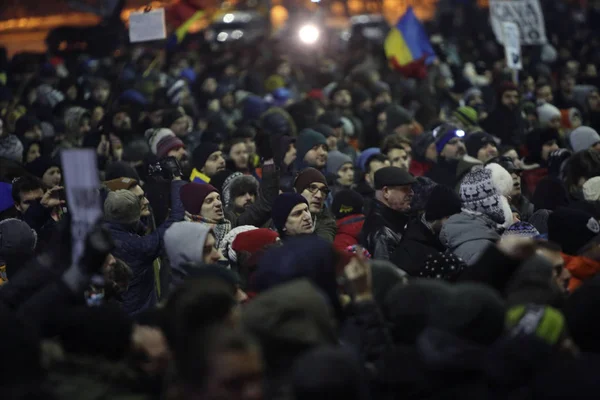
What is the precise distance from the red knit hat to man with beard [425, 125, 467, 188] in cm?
391

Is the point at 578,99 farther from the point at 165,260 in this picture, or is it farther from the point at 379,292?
the point at 379,292

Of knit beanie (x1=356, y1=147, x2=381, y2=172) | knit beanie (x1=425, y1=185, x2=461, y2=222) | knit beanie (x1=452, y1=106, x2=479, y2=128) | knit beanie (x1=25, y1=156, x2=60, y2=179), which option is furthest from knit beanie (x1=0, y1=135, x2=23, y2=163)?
knit beanie (x1=425, y1=185, x2=461, y2=222)

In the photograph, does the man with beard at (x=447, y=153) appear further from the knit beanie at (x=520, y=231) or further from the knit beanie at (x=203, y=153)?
the knit beanie at (x=520, y=231)

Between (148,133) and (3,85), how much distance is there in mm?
6606

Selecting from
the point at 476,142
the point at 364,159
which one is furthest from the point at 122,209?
the point at 476,142

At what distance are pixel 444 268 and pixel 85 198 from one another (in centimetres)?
250

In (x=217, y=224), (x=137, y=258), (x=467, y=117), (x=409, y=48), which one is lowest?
(x=137, y=258)

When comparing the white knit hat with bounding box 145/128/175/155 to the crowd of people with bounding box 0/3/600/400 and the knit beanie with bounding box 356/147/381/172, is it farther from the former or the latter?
the knit beanie with bounding box 356/147/381/172

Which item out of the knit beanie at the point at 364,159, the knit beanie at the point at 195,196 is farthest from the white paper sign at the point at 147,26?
the knit beanie at the point at 195,196

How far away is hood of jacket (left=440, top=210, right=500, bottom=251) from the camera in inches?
307

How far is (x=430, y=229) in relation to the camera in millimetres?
8180

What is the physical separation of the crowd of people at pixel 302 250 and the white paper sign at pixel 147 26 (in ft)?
3.15

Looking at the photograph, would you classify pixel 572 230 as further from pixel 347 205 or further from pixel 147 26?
pixel 147 26

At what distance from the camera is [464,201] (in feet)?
27.3
